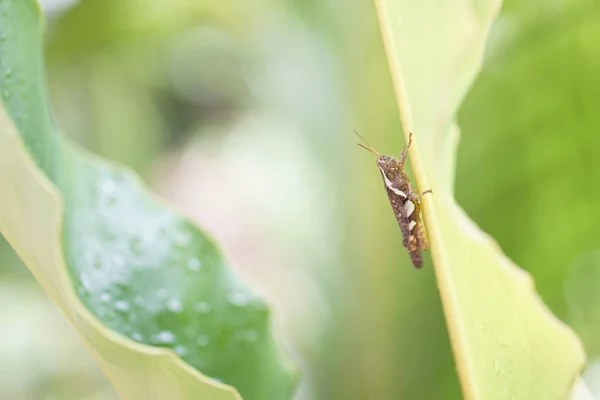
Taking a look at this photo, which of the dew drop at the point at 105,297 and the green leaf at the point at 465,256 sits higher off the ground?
the green leaf at the point at 465,256

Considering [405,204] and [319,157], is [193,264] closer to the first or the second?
[405,204]

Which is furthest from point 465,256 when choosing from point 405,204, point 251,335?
point 405,204

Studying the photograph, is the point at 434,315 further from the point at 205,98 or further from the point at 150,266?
the point at 205,98

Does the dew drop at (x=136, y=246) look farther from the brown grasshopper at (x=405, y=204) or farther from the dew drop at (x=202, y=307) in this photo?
the brown grasshopper at (x=405, y=204)

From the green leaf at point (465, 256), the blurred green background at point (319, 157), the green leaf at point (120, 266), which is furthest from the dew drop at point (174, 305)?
the blurred green background at point (319, 157)

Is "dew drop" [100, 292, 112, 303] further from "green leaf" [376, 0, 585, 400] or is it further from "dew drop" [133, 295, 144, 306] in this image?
"green leaf" [376, 0, 585, 400]

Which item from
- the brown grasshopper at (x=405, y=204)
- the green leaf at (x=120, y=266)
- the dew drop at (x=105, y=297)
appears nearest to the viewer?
the green leaf at (x=120, y=266)
